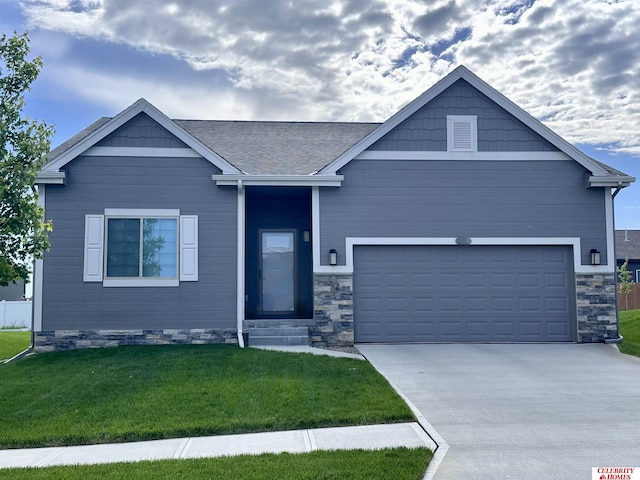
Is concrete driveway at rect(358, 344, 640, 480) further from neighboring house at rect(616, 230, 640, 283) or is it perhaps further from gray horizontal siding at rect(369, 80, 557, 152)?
neighboring house at rect(616, 230, 640, 283)

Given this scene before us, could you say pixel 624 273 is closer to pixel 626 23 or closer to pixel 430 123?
pixel 626 23

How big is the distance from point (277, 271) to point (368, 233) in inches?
112

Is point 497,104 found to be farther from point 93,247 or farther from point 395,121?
point 93,247

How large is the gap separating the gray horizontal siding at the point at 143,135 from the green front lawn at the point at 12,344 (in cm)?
504

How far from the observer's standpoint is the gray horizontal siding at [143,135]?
11.5 metres

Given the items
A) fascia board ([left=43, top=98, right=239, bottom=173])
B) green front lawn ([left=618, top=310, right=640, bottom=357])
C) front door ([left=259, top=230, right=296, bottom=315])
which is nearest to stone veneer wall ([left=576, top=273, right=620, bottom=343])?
green front lawn ([left=618, top=310, right=640, bottom=357])

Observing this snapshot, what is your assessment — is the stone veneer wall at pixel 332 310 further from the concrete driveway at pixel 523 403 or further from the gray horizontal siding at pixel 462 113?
the gray horizontal siding at pixel 462 113

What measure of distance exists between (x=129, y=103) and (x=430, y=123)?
253 inches

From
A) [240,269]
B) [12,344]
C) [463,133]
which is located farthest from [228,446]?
[12,344]

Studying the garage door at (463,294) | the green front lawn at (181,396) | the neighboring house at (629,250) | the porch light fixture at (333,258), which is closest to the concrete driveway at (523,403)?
the garage door at (463,294)

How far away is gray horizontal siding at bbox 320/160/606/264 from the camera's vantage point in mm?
11742

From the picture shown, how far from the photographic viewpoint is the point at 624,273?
26.6 metres

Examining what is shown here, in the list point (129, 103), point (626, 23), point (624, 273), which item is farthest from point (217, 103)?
point (624, 273)

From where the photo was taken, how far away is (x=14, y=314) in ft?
67.9
